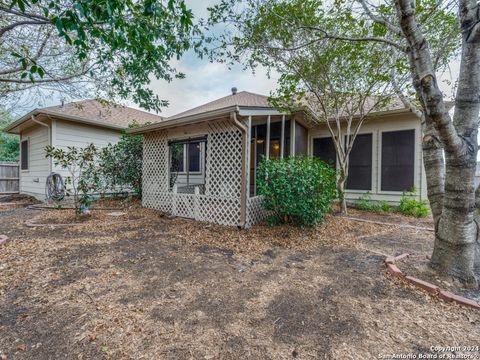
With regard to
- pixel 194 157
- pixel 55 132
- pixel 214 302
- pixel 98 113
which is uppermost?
pixel 98 113

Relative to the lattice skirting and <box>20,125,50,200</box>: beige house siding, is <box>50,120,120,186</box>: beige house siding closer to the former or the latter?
<box>20,125,50,200</box>: beige house siding

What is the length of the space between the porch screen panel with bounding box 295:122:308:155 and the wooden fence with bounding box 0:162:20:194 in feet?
44.4

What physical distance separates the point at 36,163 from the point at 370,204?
1283 centimetres

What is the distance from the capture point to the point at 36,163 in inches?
356


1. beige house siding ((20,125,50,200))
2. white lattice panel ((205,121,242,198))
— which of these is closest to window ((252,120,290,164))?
white lattice panel ((205,121,242,198))

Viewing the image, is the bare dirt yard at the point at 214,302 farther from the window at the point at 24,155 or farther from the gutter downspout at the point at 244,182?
the window at the point at 24,155

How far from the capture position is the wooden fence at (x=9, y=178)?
10.9 metres

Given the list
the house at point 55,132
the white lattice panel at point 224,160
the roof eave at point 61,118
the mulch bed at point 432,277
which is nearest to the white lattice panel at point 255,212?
the white lattice panel at point 224,160

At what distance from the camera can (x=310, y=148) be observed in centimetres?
890

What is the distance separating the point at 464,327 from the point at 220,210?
427 cm

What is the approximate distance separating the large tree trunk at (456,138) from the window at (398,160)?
515cm

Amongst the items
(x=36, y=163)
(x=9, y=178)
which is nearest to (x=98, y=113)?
(x=36, y=163)

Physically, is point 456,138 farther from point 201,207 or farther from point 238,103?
point 238,103

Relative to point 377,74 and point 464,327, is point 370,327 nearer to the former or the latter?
point 464,327
